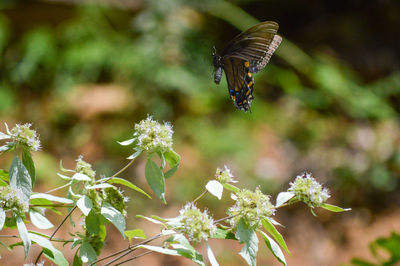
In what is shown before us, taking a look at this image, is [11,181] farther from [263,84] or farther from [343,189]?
[263,84]

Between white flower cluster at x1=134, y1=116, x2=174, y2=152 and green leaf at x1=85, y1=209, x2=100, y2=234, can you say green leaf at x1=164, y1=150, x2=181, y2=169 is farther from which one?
green leaf at x1=85, y1=209, x2=100, y2=234

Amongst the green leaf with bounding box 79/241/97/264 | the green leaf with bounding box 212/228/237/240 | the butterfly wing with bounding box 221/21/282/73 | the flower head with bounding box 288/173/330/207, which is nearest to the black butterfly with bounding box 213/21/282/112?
the butterfly wing with bounding box 221/21/282/73

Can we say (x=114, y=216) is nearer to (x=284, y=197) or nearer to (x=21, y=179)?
(x=21, y=179)

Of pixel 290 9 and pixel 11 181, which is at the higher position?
pixel 290 9

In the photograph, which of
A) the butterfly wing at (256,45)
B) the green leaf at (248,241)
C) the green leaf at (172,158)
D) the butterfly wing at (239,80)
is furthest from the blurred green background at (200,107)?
the green leaf at (248,241)

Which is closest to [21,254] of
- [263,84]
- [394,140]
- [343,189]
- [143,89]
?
[143,89]

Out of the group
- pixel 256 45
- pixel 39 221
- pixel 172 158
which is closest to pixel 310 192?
pixel 172 158
